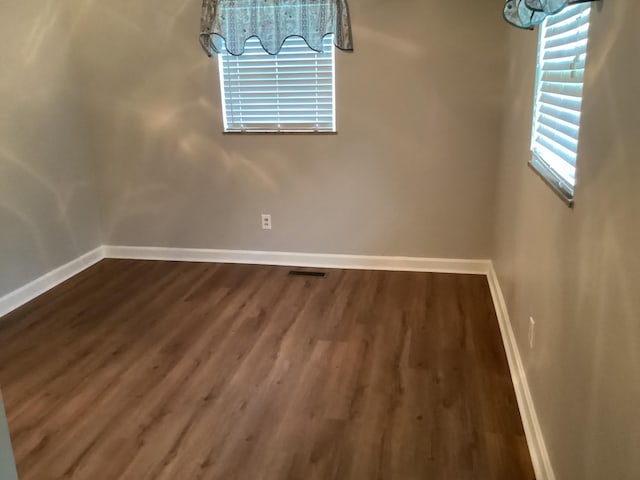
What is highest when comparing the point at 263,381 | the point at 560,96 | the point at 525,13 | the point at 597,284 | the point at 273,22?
the point at 273,22

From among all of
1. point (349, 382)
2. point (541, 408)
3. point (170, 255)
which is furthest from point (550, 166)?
point (170, 255)

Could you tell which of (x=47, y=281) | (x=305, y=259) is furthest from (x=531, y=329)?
(x=47, y=281)

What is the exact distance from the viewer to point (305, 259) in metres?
3.98

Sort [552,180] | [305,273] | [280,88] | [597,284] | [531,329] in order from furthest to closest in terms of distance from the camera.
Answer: [305,273], [280,88], [531,329], [552,180], [597,284]

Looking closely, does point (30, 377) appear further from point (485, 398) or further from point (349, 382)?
point (485, 398)

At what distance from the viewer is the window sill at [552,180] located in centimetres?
164

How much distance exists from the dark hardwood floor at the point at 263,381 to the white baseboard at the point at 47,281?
7 centimetres

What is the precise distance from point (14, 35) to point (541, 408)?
136 inches

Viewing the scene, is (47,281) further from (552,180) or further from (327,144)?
(552,180)

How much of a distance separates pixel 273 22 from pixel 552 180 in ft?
7.16

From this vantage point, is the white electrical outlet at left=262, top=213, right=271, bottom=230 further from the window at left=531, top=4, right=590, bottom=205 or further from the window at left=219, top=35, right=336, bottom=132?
the window at left=531, top=4, right=590, bottom=205

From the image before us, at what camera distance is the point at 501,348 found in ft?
9.01

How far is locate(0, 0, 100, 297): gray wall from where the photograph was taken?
10.6 ft

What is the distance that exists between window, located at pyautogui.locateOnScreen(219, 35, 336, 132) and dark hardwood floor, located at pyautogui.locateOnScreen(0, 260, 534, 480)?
1103mm
